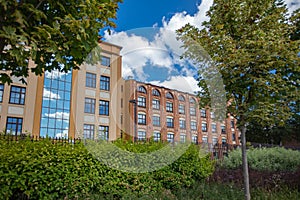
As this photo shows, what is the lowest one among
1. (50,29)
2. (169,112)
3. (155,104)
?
(169,112)

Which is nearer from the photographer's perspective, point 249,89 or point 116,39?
point 116,39

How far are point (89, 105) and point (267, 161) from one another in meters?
7.29

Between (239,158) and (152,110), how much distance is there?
5.43 metres

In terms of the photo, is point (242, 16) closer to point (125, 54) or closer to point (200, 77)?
point (200, 77)

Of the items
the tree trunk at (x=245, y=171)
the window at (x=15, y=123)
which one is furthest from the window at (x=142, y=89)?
the window at (x=15, y=123)

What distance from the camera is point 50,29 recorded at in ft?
6.95

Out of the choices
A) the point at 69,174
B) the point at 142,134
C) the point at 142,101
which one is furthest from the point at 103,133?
the point at 69,174

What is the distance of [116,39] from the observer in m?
4.14

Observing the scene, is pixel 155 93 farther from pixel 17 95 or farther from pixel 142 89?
pixel 17 95

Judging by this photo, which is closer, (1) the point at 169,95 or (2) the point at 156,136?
(1) the point at 169,95

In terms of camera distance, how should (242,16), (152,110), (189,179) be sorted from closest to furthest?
(242,16)
(152,110)
(189,179)

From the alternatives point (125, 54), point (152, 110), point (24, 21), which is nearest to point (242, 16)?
point (125, 54)

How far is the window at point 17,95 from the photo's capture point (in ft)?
55.6

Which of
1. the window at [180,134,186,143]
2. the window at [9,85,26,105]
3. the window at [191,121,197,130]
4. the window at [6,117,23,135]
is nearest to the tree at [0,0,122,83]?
the window at [191,121,197,130]
